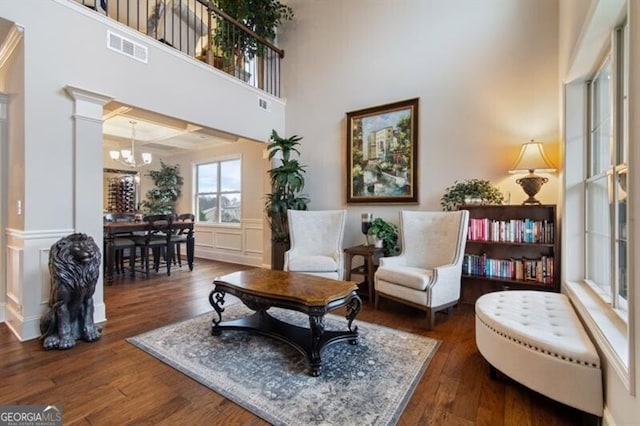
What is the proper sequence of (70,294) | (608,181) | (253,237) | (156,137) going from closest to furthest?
(608,181) < (70,294) < (253,237) < (156,137)

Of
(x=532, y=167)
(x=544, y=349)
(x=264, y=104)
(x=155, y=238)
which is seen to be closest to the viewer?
(x=544, y=349)

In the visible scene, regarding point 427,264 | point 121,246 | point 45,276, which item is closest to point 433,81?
point 427,264

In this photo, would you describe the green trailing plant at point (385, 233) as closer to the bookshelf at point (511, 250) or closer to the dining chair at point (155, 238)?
the bookshelf at point (511, 250)

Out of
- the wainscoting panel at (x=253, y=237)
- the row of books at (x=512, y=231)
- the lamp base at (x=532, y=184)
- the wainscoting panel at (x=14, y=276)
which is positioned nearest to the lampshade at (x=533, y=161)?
the lamp base at (x=532, y=184)

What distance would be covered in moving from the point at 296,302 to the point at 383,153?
2.80m

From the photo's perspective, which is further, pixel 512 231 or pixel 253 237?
pixel 253 237

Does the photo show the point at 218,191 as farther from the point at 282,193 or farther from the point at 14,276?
the point at 14,276

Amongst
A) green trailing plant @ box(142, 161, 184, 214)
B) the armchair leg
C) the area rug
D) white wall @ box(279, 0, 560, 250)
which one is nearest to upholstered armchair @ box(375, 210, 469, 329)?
the armchair leg

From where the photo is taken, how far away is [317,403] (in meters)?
1.70

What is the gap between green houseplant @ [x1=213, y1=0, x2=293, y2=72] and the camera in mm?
4691

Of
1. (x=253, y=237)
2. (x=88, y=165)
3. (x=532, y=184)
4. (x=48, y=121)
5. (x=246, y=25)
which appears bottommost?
(x=253, y=237)

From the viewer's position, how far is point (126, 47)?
3141mm

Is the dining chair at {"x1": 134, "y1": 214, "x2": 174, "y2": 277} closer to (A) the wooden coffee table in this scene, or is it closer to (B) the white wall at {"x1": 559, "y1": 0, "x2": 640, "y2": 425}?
(A) the wooden coffee table

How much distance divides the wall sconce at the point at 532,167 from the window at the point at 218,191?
4913 mm
